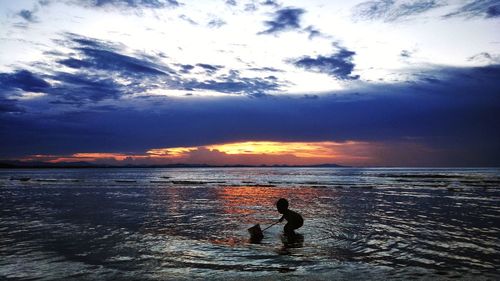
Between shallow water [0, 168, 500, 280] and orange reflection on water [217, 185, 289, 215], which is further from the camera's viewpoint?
orange reflection on water [217, 185, 289, 215]

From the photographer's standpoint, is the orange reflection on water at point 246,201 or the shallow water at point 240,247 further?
the orange reflection on water at point 246,201

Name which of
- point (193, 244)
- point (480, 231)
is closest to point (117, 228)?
point (193, 244)

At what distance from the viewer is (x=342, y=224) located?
20406 millimetres

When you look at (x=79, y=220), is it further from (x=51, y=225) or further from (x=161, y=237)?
(x=161, y=237)

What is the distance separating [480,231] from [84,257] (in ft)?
58.1

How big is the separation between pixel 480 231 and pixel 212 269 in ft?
46.5

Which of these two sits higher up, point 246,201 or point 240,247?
point 240,247

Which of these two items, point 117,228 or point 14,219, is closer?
point 117,228

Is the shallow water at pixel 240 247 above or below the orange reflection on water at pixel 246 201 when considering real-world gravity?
above

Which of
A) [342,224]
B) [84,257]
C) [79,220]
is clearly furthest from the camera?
[79,220]

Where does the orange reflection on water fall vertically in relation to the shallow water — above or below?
below

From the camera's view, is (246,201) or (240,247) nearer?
(240,247)

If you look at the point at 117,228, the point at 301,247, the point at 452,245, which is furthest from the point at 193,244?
the point at 452,245

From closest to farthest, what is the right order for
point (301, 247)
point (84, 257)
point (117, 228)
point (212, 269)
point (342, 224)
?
point (212, 269), point (84, 257), point (301, 247), point (117, 228), point (342, 224)
